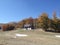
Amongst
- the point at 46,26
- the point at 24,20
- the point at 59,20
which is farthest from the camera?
the point at 24,20

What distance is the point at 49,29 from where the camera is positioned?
42.4 m

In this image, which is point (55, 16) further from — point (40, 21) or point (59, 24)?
point (40, 21)

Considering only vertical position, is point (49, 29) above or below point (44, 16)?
below

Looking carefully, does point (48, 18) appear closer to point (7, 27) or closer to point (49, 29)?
point (49, 29)

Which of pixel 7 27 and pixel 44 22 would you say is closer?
pixel 44 22

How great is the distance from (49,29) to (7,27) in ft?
92.2

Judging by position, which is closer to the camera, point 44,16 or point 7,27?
point 44,16

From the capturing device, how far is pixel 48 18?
42.2 m

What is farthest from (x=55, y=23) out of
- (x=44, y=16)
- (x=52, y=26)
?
(x=44, y=16)

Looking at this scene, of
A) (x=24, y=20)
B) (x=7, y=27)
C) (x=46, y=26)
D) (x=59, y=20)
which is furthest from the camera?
(x=24, y=20)

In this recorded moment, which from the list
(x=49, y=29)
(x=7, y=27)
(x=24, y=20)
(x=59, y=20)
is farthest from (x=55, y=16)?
(x=24, y=20)

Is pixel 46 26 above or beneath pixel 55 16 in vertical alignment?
beneath

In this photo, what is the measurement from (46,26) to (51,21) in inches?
104

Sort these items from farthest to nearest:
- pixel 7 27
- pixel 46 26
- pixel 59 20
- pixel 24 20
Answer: pixel 24 20
pixel 7 27
pixel 59 20
pixel 46 26
